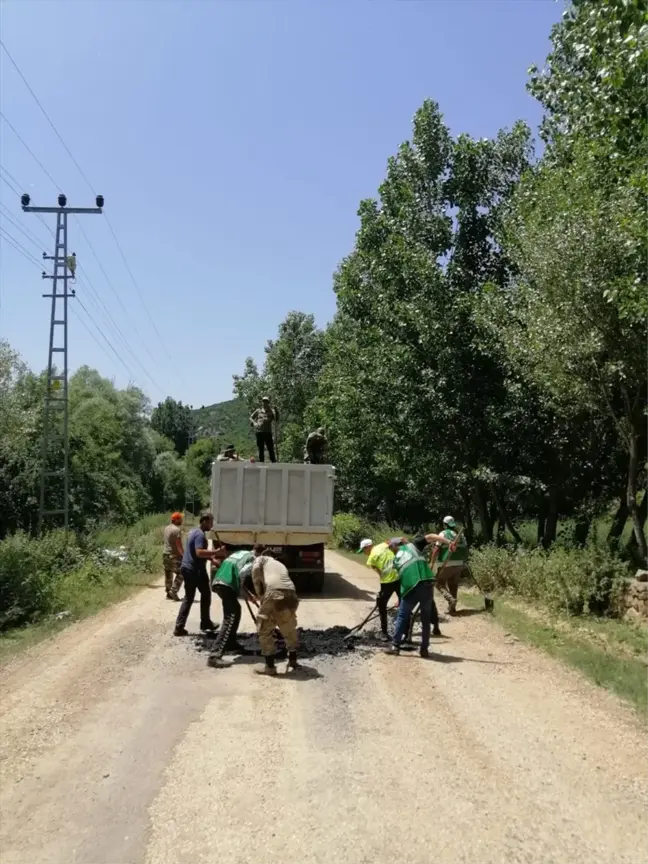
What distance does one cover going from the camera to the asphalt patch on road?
9.84 metres

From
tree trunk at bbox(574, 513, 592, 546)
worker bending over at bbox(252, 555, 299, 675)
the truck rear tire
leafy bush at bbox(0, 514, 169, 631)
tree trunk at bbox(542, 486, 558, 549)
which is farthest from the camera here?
tree trunk at bbox(574, 513, 592, 546)

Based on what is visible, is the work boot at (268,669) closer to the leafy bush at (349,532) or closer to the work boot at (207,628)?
the work boot at (207,628)

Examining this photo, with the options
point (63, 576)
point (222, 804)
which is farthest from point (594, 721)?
point (63, 576)

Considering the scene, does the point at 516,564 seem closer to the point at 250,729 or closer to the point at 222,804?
the point at 250,729

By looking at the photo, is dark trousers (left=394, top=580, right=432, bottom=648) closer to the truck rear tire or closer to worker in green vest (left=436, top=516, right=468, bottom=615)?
worker in green vest (left=436, top=516, right=468, bottom=615)

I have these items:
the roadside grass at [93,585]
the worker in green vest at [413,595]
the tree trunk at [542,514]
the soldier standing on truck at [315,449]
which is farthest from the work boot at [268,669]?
the tree trunk at [542,514]

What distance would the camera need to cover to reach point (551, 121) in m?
17.6

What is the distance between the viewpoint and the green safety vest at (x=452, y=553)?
12922mm

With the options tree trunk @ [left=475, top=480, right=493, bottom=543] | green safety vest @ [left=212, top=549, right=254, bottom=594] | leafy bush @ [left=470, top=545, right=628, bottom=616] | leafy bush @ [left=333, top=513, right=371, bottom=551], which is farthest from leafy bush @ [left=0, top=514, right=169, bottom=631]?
leafy bush @ [left=333, top=513, right=371, bottom=551]

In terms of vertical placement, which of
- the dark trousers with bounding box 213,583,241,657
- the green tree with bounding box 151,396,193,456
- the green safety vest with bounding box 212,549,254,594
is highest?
the green tree with bounding box 151,396,193,456

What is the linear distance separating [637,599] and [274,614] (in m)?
6.12

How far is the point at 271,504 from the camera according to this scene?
1544cm

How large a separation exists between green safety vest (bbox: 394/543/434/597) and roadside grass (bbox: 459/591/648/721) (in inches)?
76.6

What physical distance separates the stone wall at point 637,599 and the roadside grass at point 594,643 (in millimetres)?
232
